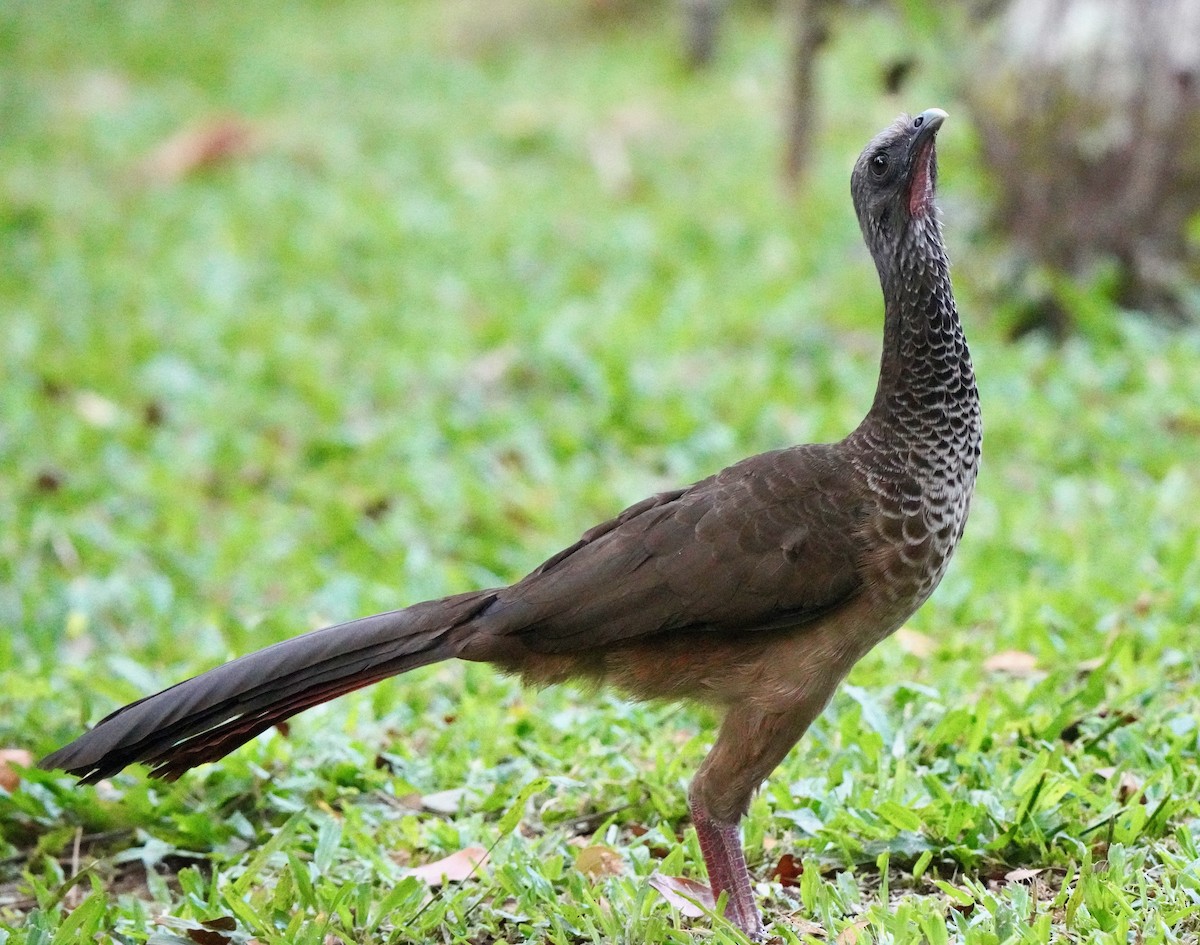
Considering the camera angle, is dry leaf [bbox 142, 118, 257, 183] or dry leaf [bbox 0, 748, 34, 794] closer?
dry leaf [bbox 0, 748, 34, 794]

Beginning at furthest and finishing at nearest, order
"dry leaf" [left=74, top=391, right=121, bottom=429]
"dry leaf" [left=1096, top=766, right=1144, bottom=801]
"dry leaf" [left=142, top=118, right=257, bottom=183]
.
→ "dry leaf" [left=142, top=118, right=257, bottom=183]
"dry leaf" [left=74, top=391, right=121, bottom=429]
"dry leaf" [left=1096, top=766, right=1144, bottom=801]

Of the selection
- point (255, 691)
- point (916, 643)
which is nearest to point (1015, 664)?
point (916, 643)

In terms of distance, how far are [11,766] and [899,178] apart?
2726mm

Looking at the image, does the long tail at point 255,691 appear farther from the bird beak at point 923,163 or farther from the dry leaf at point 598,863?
the bird beak at point 923,163

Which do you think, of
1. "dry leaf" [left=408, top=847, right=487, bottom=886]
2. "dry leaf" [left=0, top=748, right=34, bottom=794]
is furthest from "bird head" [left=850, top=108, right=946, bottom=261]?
"dry leaf" [left=0, top=748, right=34, bottom=794]

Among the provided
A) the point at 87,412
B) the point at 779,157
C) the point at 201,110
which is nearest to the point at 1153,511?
the point at 87,412

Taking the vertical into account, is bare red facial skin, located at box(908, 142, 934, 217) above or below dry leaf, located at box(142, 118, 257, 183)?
below

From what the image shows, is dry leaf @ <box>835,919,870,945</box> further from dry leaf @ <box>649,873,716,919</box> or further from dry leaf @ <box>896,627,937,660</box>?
dry leaf @ <box>896,627,937,660</box>

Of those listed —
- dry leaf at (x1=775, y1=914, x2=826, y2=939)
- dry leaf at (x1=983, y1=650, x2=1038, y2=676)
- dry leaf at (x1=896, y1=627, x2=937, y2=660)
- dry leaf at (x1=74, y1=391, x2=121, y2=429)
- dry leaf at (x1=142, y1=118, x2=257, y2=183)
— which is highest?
dry leaf at (x1=142, y1=118, x2=257, y2=183)

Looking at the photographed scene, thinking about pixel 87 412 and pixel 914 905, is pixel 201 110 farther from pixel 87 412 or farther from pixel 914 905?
pixel 914 905

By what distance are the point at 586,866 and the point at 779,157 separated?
8.37 metres

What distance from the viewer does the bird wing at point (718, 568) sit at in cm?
325

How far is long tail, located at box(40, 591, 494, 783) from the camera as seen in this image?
10.7 feet

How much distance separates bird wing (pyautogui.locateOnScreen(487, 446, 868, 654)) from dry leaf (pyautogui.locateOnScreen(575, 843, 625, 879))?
1.63 ft
